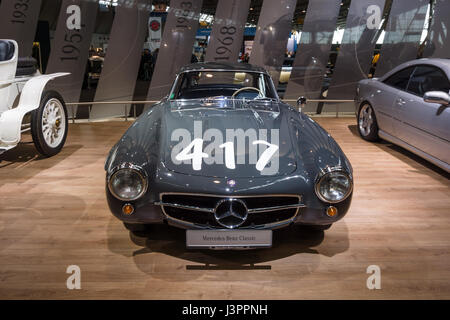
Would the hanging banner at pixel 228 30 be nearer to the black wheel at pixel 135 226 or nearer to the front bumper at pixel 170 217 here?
the black wheel at pixel 135 226

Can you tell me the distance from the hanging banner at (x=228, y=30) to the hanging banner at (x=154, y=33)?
1223 millimetres

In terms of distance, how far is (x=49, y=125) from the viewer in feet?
15.4

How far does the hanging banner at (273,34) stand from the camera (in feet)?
29.5

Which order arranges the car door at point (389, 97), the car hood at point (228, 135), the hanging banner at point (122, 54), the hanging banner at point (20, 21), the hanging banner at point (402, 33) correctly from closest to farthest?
the car hood at point (228, 135)
the car door at point (389, 97)
the hanging banner at point (20, 21)
the hanging banner at point (122, 54)
the hanging banner at point (402, 33)

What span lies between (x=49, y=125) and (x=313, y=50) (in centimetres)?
662

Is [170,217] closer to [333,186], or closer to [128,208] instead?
[128,208]

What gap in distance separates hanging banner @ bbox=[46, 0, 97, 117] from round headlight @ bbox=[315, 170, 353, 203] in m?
7.76

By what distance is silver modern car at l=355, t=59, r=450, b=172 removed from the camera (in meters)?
3.66

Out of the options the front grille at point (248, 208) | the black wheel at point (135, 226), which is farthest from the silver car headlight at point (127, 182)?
the black wheel at point (135, 226)

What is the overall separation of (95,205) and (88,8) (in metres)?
6.71

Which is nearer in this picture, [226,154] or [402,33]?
[226,154]

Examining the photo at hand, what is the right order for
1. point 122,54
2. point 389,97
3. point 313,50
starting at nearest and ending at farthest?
point 389,97 → point 122,54 → point 313,50

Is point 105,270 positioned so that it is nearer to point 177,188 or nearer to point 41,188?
point 177,188

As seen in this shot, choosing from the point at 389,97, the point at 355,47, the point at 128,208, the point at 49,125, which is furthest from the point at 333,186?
the point at 355,47
